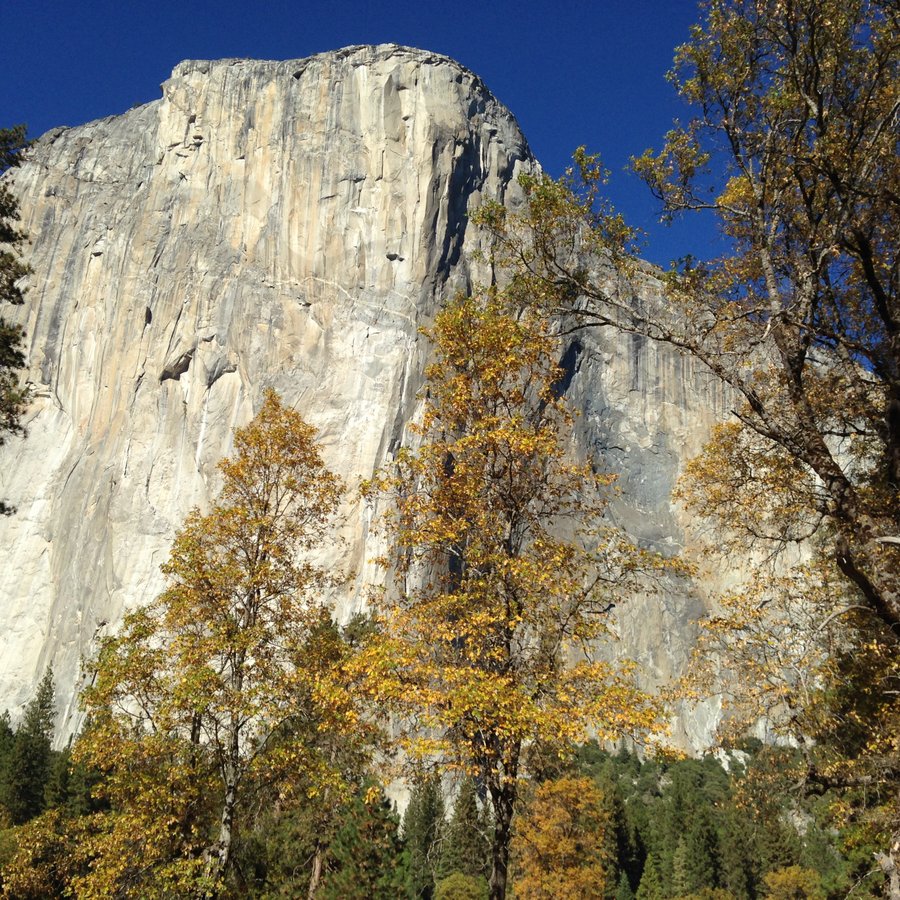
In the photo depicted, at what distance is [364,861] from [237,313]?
56.0 m

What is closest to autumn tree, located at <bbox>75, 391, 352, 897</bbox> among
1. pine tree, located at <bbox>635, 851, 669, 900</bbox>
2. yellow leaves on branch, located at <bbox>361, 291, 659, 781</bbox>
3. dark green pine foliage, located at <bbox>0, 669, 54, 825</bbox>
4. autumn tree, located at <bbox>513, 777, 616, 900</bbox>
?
yellow leaves on branch, located at <bbox>361, 291, 659, 781</bbox>

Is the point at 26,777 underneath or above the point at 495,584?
underneath

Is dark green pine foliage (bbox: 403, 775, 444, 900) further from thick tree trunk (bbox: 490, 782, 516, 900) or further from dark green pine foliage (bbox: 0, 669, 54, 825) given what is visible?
dark green pine foliage (bbox: 0, 669, 54, 825)

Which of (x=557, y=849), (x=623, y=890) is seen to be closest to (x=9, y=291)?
(x=557, y=849)

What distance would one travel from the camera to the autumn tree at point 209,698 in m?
9.36

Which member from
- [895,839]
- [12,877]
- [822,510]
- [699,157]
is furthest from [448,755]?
[699,157]

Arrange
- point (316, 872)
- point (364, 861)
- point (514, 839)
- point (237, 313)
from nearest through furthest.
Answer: point (364, 861) < point (316, 872) < point (514, 839) < point (237, 313)

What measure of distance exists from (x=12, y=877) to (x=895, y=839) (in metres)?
11.7

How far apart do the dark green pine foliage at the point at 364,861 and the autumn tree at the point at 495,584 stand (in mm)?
15382

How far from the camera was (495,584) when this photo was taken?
859 cm

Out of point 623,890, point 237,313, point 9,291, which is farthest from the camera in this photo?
point 237,313

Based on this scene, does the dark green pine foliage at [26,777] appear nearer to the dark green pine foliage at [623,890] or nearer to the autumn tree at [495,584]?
the dark green pine foliage at [623,890]

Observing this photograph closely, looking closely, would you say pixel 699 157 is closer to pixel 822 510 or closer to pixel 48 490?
pixel 822 510

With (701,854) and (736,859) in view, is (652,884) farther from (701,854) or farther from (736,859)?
(736,859)
